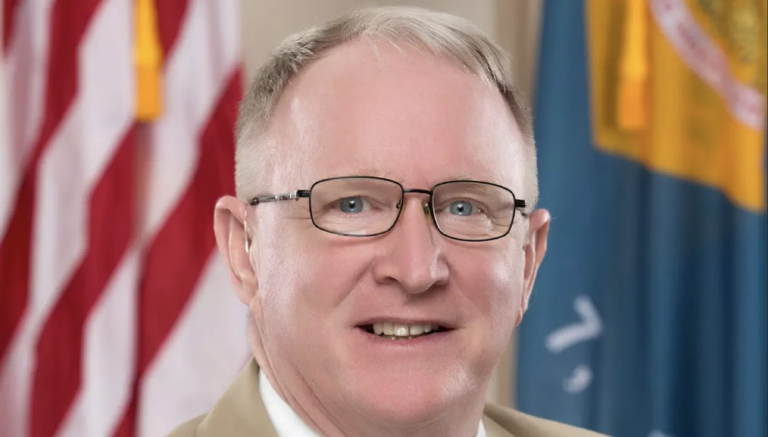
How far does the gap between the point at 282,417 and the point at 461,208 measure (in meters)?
0.35

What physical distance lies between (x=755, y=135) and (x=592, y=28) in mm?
484

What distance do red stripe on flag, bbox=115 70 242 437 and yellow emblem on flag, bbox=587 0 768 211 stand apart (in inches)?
37.4

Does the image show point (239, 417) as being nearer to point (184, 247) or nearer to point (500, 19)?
point (184, 247)

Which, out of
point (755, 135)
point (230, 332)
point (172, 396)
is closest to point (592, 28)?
point (755, 135)

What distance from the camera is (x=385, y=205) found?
111cm

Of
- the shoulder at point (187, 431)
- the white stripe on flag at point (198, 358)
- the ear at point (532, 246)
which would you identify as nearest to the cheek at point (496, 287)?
the ear at point (532, 246)

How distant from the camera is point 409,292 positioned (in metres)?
1.07

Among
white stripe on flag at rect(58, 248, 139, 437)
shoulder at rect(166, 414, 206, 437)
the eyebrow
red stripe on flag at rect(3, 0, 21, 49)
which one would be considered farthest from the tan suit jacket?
red stripe on flag at rect(3, 0, 21, 49)

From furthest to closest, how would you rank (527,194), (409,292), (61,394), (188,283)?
1. (188,283)
2. (61,394)
3. (527,194)
4. (409,292)

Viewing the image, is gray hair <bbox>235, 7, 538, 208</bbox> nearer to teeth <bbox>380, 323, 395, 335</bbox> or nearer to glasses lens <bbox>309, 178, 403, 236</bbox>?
glasses lens <bbox>309, 178, 403, 236</bbox>

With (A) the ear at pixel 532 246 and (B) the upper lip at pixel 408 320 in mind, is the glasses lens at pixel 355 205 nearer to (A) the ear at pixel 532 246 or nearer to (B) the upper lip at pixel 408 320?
(B) the upper lip at pixel 408 320

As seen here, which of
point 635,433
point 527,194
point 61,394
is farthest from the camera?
point 635,433

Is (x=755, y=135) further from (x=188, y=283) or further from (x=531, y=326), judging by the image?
(x=188, y=283)

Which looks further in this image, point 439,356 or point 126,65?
point 126,65
